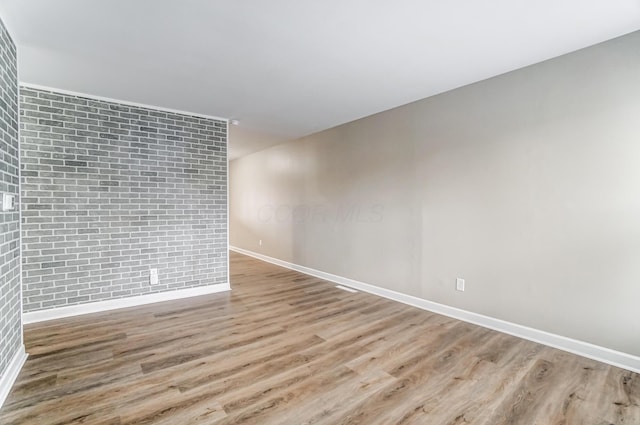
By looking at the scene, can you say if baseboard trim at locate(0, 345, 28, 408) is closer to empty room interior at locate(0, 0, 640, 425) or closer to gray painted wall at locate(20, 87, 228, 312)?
empty room interior at locate(0, 0, 640, 425)

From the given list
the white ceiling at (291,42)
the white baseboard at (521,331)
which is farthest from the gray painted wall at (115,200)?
the white baseboard at (521,331)

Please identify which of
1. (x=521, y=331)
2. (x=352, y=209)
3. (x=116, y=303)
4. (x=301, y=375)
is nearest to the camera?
(x=301, y=375)

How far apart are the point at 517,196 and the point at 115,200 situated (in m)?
4.37

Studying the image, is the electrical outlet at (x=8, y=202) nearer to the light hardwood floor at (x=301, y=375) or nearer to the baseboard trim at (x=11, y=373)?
the baseboard trim at (x=11, y=373)

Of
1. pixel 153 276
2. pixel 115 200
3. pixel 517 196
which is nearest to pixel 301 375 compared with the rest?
pixel 517 196

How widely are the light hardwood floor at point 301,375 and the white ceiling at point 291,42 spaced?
2463 mm

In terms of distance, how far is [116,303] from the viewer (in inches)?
141

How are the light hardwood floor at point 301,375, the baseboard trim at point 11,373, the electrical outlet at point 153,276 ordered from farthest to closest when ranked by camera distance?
the electrical outlet at point 153,276 → the baseboard trim at point 11,373 → the light hardwood floor at point 301,375

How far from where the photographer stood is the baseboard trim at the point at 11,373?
1884 millimetres

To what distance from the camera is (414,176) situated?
3.68 meters

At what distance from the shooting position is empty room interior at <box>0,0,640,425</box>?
76.5 inches

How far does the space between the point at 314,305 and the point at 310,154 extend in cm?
272

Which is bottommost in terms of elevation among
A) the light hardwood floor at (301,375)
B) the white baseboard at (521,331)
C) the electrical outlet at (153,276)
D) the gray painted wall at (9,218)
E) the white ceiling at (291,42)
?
the light hardwood floor at (301,375)

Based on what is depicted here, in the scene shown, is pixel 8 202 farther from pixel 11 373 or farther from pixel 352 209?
pixel 352 209
